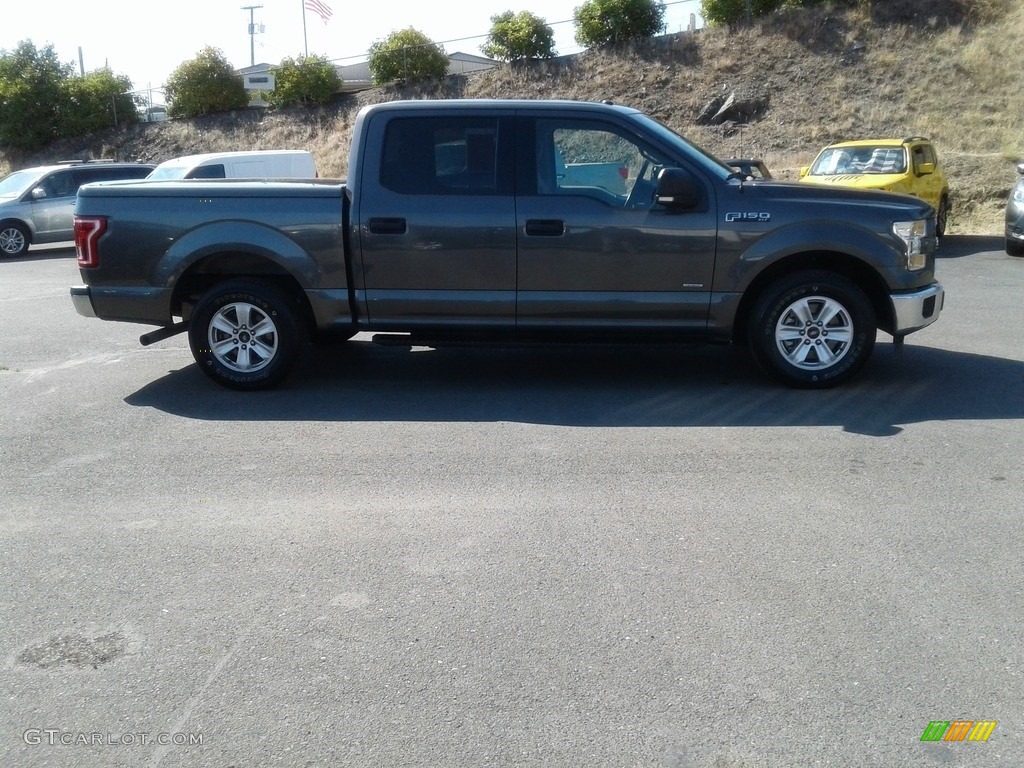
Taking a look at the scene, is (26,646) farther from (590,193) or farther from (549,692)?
(590,193)

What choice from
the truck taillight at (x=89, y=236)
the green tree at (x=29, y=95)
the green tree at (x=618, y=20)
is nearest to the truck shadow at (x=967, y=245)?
the truck taillight at (x=89, y=236)

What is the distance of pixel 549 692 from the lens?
3.53 m

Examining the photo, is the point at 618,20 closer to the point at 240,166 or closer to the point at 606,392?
the point at 240,166

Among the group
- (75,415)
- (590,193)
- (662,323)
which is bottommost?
(75,415)

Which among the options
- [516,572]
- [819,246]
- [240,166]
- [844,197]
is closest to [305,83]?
[240,166]

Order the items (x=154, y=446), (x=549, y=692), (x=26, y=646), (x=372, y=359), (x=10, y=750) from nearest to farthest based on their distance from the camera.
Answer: (x=10, y=750)
(x=549, y=692)
(x=26, y=646)
(x=154, y=446)
(x=372, y=359)

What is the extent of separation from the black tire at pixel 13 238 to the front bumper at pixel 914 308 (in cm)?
1724

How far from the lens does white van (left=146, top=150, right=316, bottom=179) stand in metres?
16.8

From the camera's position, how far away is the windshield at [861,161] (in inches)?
653

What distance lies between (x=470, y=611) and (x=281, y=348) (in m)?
3.91

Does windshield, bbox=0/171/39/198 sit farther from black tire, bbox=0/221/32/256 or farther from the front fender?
the front fender

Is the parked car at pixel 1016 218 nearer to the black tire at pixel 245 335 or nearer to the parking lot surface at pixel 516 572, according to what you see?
the parking lot surface at pixel 516 572

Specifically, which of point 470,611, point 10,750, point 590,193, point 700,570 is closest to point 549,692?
point 470,611

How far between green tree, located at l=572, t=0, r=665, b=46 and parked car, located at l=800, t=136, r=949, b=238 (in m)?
16.3
